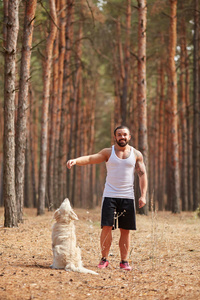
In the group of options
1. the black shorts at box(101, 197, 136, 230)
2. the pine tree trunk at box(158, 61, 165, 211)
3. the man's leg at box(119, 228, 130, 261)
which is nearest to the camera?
the black shorts at box(101, 197, 136, 230)

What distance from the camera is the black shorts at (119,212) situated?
520cm

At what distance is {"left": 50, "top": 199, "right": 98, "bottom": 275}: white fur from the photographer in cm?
492

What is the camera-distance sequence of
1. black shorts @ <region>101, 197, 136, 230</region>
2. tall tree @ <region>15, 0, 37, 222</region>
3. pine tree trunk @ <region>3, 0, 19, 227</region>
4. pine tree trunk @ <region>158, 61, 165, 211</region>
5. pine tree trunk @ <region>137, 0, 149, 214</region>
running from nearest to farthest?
black shorts @ <region>101, 197, 136, 230</region>, pine tree trunk @ <region>3, 0, 19, 227</region>, tall tree @ <region>15, 0, 37, 222</region>, pine tree trunk @ <region>137, 0, 149, 214</region>, pine tree trunk @ <region>158, 61, 165, 211</region>

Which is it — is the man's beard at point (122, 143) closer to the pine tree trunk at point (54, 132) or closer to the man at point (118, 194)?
the man at point (118, 194)

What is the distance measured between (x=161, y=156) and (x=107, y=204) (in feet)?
55.0

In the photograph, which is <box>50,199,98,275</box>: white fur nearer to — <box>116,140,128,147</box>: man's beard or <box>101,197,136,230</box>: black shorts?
<box>101,197,136,230</box>: black shorts

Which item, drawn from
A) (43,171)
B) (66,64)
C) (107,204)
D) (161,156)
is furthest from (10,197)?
(161,156)

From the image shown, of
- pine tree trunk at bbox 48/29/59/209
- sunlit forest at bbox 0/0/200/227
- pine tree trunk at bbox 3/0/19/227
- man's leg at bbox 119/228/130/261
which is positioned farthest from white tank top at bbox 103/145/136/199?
pine tree trunk at bbox 48/29/59/209

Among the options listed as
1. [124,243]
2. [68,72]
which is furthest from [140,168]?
[68,72]

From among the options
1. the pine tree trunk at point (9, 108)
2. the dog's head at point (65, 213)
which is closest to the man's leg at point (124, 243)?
the dog's head at point (65, 213)

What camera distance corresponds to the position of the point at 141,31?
12547 millimetres

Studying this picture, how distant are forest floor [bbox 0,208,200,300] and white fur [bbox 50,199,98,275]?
0.14 m

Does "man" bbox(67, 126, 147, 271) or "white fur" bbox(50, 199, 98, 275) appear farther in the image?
"man" bbox(67, 126, 147, 271)

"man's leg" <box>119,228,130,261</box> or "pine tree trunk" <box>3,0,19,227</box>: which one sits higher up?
"pine tree trunk" <box>3,0,19,227</box>
